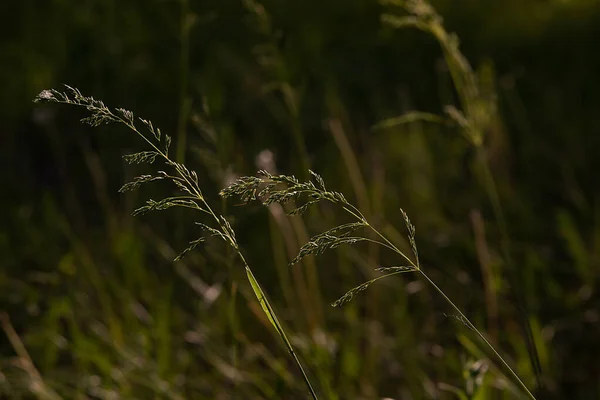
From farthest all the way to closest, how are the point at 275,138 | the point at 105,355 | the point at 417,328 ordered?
the point at 275,138
the point at 417,328
the point at 105,355

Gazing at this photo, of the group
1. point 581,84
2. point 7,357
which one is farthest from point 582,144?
point 7,357

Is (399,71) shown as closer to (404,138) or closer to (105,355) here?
(404,138)

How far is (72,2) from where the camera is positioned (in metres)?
3.91

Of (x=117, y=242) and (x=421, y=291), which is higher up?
(x=117, y=242)

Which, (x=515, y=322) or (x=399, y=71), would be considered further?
(x=399, y=71)

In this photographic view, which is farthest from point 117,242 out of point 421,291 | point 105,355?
point 421,291

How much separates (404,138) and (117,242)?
1.14 metres

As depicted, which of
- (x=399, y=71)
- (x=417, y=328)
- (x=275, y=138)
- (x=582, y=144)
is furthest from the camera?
(x=399, y=71)

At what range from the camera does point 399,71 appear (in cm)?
338

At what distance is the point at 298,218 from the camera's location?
2.00m

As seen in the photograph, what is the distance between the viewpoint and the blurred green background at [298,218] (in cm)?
167

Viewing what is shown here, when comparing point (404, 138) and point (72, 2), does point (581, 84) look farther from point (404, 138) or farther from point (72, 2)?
point (72, 2)

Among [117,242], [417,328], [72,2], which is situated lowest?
[417,328]

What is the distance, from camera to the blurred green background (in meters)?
1.67
